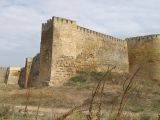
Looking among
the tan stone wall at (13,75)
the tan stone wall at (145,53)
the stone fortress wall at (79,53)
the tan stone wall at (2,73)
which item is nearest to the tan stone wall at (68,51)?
the stone fortress wall at (79,53)

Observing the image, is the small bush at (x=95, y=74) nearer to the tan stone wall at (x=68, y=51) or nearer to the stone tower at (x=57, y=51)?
the tan stone wall at (x=68, y=51)

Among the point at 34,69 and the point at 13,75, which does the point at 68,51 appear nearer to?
the point at 34,69

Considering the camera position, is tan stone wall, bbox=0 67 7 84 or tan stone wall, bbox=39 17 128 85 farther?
tan stone wall, bbox=0 67 7 84

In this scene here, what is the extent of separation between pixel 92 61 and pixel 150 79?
19.9 feet

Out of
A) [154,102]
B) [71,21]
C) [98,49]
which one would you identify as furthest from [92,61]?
[154,102]

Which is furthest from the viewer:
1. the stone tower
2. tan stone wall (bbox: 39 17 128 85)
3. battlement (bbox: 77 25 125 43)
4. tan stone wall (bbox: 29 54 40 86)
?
tan stone wall (bbox: 29 54 40 86)

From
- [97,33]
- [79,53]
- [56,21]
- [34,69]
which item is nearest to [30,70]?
[34,69]

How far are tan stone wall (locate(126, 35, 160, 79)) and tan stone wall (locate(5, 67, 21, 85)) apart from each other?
1070cm

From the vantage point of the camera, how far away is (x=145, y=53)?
3052 centimetres

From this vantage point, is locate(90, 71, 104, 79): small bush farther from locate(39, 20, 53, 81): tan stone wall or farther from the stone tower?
locate(39, 20, 53, 81): tan stone wall

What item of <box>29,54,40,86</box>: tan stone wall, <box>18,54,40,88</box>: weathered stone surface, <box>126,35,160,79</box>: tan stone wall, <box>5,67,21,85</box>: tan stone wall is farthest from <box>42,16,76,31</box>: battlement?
<box>5,67,21,85</box>: tan stone wall

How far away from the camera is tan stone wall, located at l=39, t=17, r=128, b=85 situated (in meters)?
23.3

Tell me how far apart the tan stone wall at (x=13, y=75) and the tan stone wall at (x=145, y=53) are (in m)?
10.7

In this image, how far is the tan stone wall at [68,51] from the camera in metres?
23.3
